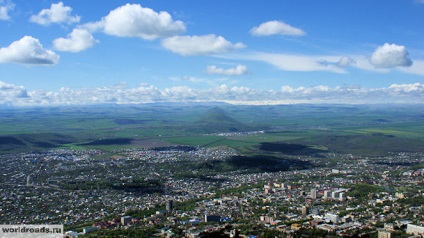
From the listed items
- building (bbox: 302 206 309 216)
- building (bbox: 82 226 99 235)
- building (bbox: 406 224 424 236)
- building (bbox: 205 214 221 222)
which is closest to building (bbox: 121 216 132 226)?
building (bbox: 82 226 99 235)

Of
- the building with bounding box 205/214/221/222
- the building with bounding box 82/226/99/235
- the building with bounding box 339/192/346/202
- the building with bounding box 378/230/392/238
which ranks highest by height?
the building with bounding box 378/230/392/238

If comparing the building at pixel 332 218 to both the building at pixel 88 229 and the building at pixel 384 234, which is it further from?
the building at pixel 88 229

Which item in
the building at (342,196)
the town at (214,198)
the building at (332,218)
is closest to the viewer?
the town at (214,198)

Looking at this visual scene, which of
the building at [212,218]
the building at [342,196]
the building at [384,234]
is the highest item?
the building at [384,234]

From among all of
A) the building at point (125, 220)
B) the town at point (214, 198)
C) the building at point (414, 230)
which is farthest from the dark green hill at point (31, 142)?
the building at point (414, 230)

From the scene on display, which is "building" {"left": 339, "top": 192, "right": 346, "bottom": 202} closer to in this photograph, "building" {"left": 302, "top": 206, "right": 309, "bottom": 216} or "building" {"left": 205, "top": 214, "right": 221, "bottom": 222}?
"building" {"left": 302, "top": 206, "right": 309, "bottom": 216}

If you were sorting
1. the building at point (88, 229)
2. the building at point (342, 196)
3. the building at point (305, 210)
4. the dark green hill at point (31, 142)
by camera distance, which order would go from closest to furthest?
the building at point (88, 229) → the building at point (305, 210) → the building at point (342, 196) → the dark green hill at point (31, 142)

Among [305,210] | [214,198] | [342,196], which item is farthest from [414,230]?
A: [214,198]

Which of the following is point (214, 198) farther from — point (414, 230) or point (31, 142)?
point (31, 142)

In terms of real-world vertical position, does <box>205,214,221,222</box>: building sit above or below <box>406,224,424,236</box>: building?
below
